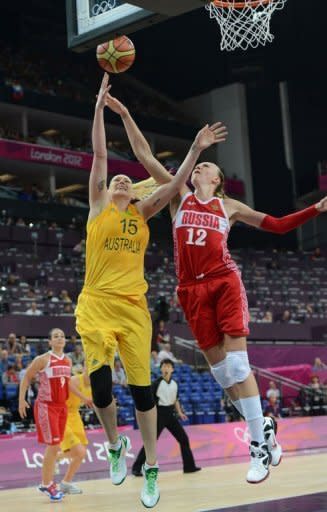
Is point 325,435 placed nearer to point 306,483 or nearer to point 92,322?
point 306,483

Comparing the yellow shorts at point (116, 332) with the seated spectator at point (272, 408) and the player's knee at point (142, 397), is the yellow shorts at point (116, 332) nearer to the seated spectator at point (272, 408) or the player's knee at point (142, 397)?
the player's knee at point (142, 397)

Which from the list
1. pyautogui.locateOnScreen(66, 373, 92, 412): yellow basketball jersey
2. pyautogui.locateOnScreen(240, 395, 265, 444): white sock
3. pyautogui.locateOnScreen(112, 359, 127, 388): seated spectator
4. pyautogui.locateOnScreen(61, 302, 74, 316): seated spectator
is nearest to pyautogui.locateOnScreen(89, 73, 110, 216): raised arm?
pyautogui.locateOnScreen(240, 395, 265, 444): white sock

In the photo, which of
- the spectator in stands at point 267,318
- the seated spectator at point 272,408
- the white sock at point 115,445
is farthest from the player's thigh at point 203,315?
the spectator in stands at point 267,318

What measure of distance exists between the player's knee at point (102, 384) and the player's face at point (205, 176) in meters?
1.80

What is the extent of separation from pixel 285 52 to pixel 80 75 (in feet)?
32.7

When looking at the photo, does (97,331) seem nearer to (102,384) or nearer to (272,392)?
(102,384)

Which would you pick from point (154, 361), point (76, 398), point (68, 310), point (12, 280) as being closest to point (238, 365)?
point (76, 398)

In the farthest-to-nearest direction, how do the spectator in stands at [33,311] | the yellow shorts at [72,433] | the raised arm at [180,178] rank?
1. the spectator in stands at [33,311]
2. the yellow shorts at [72,433]
3. the raised arm at [180,178]

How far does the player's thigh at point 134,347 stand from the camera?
23.1 feet

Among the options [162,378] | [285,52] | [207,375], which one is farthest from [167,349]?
[285,52]

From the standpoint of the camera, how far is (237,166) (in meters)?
42.2

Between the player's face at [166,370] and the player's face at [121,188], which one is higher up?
the player's face at [121,188]

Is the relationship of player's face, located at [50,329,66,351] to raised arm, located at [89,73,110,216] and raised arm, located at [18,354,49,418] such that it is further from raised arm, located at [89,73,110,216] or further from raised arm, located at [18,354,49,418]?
raised arm, located at [89,73,110,216]

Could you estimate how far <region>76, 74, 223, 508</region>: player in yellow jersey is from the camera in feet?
22.8
